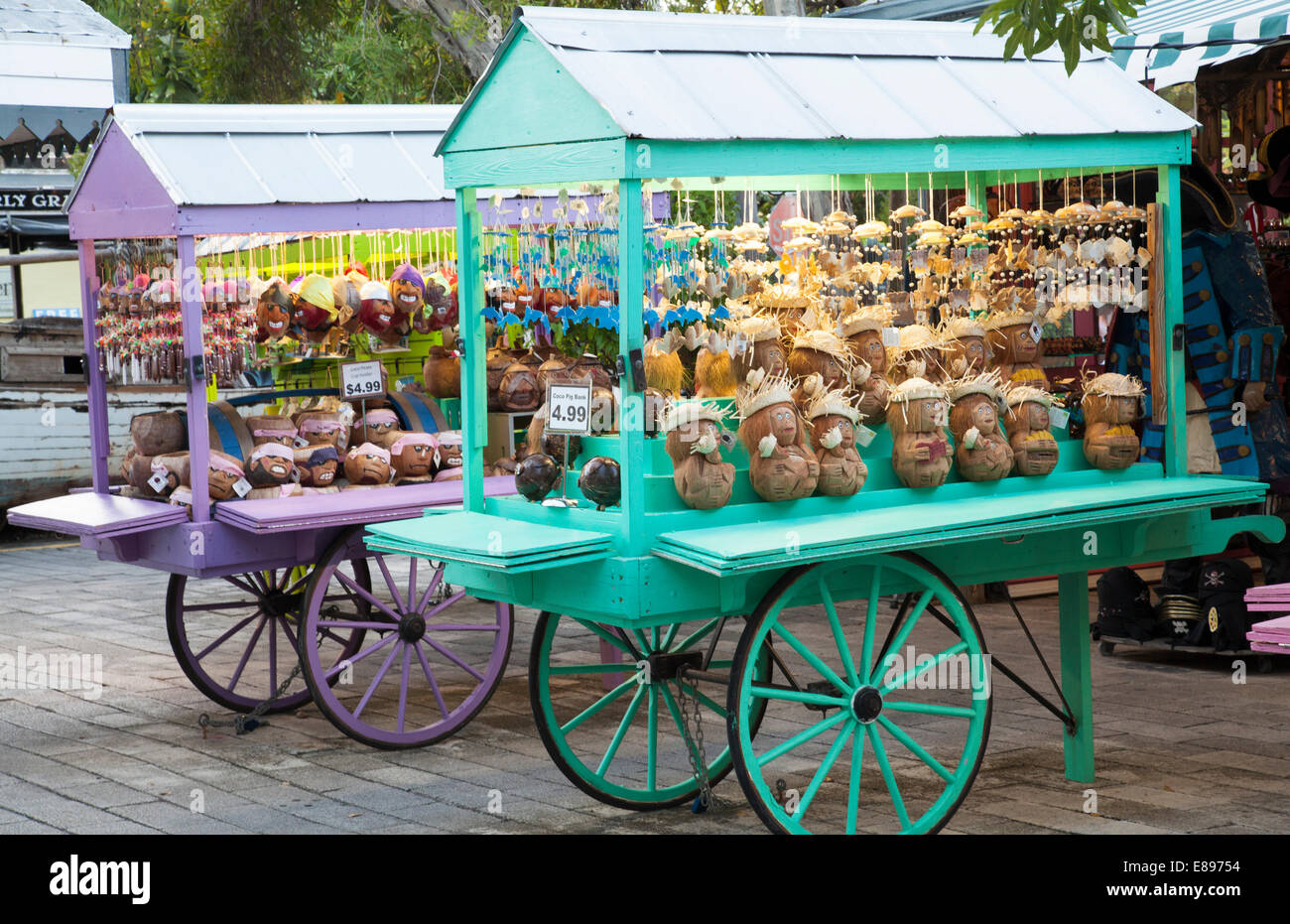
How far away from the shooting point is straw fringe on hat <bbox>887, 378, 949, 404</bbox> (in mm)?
4629

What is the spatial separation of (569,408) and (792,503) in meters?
0.71

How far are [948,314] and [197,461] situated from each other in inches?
112

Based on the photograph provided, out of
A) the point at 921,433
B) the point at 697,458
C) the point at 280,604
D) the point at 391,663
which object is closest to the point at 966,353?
the point at 921,433

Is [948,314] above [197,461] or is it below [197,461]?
above

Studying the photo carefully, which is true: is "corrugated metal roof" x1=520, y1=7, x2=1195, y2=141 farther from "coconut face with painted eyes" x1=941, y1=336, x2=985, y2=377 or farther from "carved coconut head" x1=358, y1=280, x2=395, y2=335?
"carved coconut head" x1=358, y1=280, x2=395, y2=335

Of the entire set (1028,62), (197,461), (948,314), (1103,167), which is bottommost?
(197,461)

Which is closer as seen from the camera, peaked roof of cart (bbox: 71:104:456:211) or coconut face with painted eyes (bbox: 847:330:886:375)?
coconut face with painted eyes (bbox: 847:330:886:375)

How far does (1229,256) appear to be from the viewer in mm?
6594

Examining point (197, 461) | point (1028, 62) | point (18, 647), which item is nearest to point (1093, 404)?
point (1028, 62)

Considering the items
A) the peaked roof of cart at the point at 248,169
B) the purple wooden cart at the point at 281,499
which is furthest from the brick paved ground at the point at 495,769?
the peaked roof of cart at the point at 248,169

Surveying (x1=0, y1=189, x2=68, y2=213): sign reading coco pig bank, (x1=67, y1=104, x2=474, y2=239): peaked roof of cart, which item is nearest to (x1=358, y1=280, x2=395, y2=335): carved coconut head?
(x1=67, y1=104, x2=474, y2=239): peaked roof of cart

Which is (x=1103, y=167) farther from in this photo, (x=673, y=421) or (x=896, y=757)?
(x=896, y=757)

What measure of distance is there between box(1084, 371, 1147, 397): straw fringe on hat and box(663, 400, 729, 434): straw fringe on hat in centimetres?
143

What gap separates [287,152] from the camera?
638 centimetres
